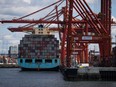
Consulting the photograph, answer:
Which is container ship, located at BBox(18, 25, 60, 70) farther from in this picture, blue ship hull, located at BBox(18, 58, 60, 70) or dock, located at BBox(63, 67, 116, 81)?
dock, located at BBox(63, 67, 116, 81)

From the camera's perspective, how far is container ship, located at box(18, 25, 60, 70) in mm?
134875

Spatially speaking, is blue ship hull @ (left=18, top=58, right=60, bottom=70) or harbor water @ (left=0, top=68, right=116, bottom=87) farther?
blue ship hull @ (left=18, top=58, right=60, bottom=70)

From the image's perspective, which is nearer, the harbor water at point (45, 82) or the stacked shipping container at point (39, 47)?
the harbor water at point (45, 82)

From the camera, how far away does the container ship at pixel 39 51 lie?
→ 134875 millimetres

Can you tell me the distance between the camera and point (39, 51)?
14100cm

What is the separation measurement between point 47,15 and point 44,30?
11.6 metres

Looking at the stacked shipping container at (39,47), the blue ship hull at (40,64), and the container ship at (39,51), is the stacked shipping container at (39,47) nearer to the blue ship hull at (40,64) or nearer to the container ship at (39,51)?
the container ship at (39,51)

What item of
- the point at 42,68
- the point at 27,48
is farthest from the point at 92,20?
the point at 27,48

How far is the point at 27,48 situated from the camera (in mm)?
143500

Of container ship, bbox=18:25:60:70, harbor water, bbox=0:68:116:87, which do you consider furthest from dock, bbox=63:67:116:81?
container ship, bbox=18:25:60:70

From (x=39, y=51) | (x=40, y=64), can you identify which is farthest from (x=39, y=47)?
(x=40, y=64)

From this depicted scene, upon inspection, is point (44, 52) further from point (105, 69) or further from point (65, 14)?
point (105, 69)

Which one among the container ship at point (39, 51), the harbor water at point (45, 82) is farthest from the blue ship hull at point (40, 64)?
the harbor water at point (45, 82)

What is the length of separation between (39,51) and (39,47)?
82.4 inches
